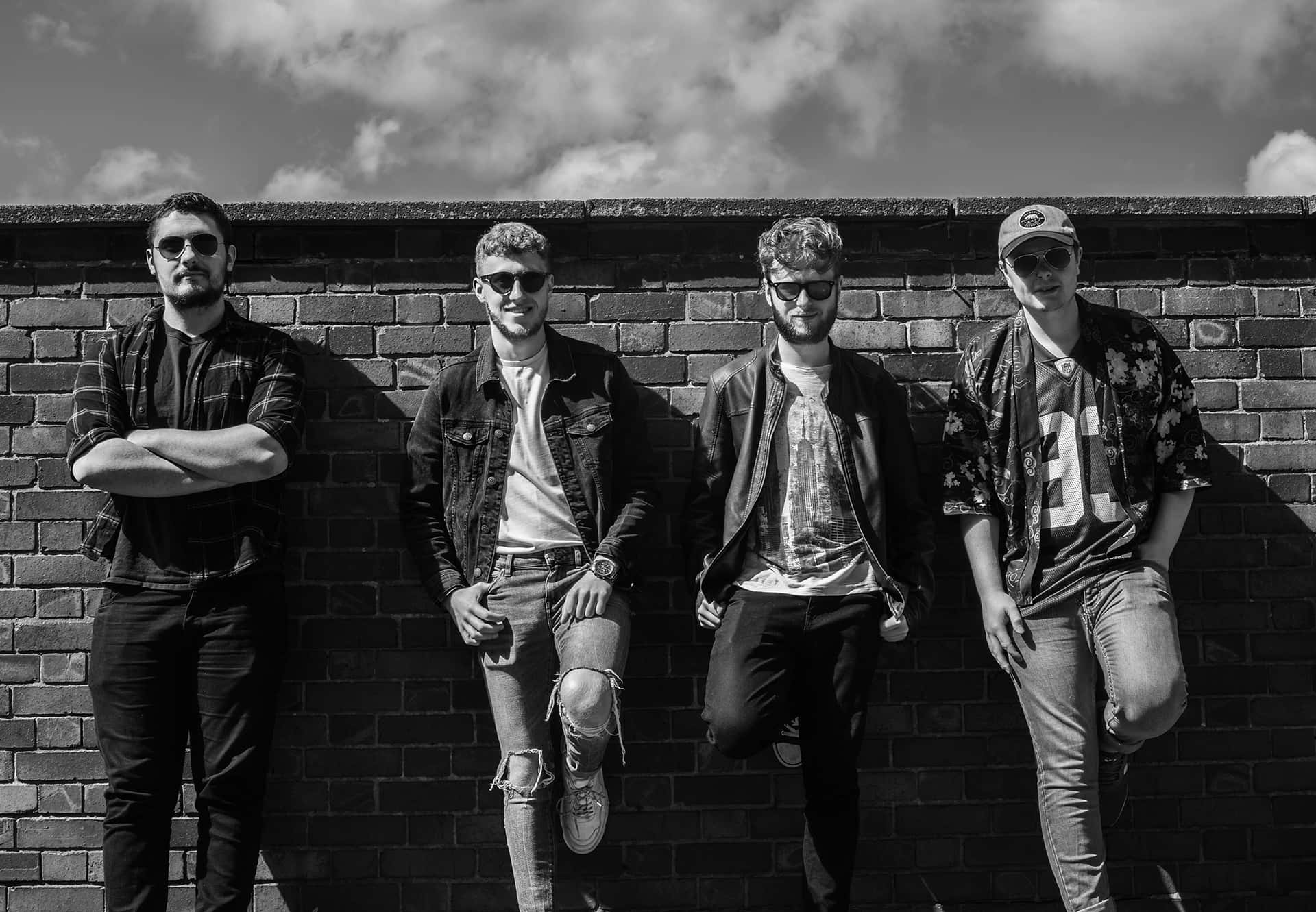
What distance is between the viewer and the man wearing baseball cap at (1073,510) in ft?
11.3

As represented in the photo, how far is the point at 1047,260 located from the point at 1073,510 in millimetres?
856

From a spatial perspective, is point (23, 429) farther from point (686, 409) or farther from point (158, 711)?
point (686, 409)

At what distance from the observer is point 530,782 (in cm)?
353

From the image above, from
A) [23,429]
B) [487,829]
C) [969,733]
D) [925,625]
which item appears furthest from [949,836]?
[23,429]

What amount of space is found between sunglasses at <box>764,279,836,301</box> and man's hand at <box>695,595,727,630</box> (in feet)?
3.50

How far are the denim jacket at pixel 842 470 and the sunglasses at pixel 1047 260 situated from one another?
590mm

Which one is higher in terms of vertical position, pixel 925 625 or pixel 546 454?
pixel 546 454

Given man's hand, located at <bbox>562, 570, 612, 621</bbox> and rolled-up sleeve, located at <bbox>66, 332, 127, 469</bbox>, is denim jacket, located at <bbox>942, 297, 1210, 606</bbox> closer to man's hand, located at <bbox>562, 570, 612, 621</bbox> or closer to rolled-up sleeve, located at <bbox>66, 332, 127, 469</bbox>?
man's hand, located at <bbox>562, 570, 612, 621</bbox>

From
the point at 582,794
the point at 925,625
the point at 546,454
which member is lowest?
the point at 582,794

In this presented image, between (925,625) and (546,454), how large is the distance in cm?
161

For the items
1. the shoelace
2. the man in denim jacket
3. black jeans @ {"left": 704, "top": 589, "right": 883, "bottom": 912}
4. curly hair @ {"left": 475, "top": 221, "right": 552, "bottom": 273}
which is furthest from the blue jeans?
curly hair @ {"left": 475, "top": 221, "right": 552, "bottom": 273}

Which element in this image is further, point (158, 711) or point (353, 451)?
point (353, 451)

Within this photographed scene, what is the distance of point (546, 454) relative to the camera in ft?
12.2

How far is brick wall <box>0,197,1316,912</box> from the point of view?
4074 mm
